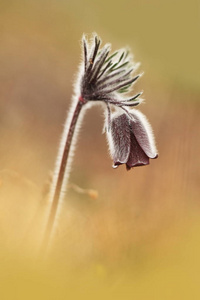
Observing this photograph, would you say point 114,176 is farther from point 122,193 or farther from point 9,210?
point 9,210

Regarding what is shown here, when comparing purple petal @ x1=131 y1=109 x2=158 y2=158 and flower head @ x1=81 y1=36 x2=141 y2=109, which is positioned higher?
flower head @ x1=81 y1=36 x2=141 y2=109

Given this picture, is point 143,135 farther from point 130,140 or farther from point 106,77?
point 106,77

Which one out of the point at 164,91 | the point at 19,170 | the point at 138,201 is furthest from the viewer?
the point at 164,91

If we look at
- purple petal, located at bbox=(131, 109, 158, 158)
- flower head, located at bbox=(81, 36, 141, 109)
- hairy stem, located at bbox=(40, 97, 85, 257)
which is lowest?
hairy stem, located at bbox=(40, 97, 85, 257)

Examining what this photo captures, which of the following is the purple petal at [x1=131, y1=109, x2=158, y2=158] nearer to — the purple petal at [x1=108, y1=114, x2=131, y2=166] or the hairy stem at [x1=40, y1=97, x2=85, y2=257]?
the purple petal at [x1=108, y1=114, x2=131, y2=166]

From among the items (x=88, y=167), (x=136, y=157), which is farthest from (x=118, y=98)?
(x=88, y=167)

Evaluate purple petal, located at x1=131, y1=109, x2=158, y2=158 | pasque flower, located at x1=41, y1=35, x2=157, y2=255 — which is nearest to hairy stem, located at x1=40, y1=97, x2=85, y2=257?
pasque flower, located at x1=41, y1=35, x2=157, y2=255

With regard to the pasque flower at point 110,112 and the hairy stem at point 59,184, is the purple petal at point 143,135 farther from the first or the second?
the hairy stem at point 59,184

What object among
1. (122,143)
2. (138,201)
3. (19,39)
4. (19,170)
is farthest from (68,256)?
(19,39)
